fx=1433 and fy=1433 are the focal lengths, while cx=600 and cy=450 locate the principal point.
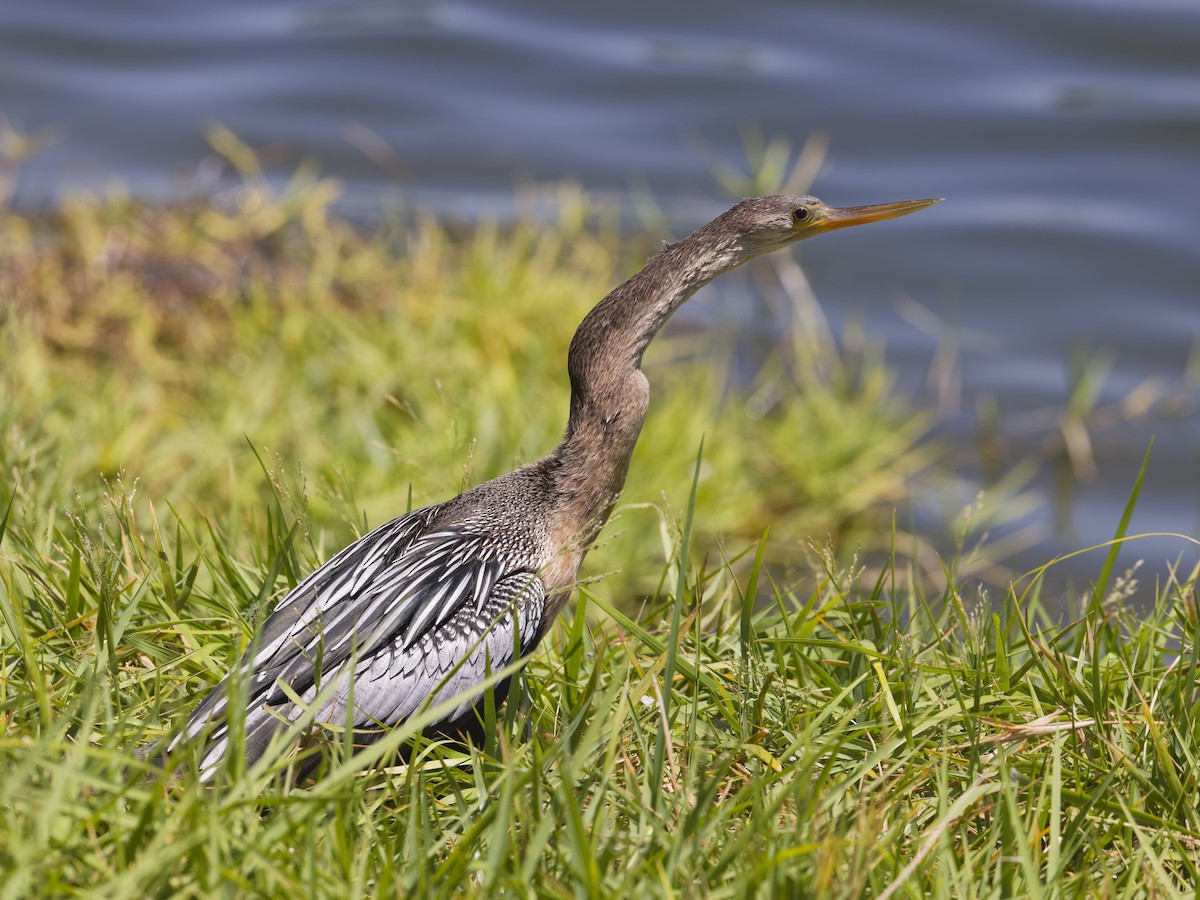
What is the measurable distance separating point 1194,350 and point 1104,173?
6.39ft

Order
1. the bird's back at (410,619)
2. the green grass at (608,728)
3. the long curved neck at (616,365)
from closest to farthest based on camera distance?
the green grass at (608,728) < the bird's back at (410,619) < the long curved neck at (616,365)

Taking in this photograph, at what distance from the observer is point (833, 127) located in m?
9.89

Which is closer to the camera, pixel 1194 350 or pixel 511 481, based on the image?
pixel 511 481

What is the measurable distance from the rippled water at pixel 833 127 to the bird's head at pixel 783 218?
427 centimetres

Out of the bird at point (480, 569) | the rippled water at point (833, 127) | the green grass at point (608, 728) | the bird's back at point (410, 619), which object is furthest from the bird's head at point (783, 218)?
the rippled water at point (833, 127)

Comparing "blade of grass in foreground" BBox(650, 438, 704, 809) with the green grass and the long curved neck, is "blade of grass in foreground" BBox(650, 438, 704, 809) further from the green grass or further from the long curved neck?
the long curved neck

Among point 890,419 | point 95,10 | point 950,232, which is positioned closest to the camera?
point 890,419

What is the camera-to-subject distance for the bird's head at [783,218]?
132 inches

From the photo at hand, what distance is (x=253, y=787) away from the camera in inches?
93.3

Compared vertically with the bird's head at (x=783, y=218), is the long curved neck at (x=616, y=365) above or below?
below

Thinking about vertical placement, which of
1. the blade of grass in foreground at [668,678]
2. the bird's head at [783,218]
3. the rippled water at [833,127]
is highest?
the bird's head at [783,218]

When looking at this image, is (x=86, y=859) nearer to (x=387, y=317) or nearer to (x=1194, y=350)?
(x=387, y=317)

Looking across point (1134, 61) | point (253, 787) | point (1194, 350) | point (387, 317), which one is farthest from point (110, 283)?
point (1134, 61)

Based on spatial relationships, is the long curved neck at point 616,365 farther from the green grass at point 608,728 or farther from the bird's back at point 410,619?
the green grass at point 608,728
